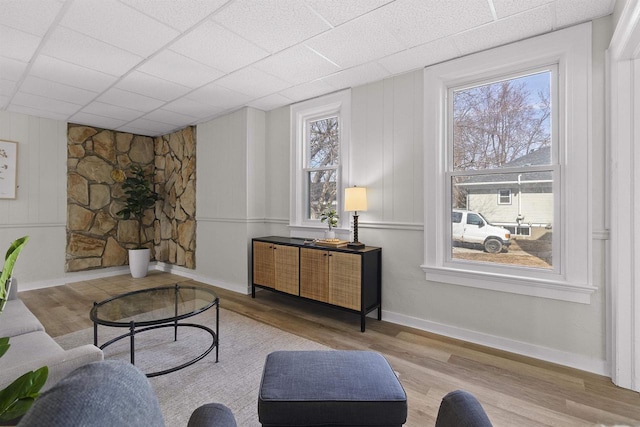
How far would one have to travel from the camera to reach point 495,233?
268 centimetres

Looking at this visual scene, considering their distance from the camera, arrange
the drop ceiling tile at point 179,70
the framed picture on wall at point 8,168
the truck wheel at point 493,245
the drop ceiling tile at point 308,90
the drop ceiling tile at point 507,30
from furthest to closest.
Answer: the framed picture on wall at point 8,168 < the drop ceiling tile at point 308,90 < the drop ceiling tile at point 179,70 < the truck wheel at point 493,245 < the drop ceiling tile at point 507,30

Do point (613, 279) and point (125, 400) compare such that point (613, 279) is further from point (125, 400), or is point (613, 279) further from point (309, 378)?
point (125, 400)

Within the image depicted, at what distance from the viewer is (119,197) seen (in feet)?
17.6

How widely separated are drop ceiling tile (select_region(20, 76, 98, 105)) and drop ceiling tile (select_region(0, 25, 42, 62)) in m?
0.55

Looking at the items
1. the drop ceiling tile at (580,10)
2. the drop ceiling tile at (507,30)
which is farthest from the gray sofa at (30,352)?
the drop ceiling tile at (580,10)

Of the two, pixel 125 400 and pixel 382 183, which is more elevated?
pixel 382 183

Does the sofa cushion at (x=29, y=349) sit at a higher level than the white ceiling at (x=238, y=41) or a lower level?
lower

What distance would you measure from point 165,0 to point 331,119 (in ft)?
7.02

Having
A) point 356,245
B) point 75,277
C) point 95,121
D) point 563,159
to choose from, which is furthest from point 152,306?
point 95,121

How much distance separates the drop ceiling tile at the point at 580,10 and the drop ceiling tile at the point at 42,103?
5159 millimetres

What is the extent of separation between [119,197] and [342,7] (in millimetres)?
5019

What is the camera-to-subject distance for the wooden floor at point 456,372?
177 centimetres

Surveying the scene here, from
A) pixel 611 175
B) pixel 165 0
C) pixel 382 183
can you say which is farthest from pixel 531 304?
pixel 165 0

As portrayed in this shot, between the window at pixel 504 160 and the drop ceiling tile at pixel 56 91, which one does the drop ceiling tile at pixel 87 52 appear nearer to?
the drop ceiling tile at pixel 56 91
